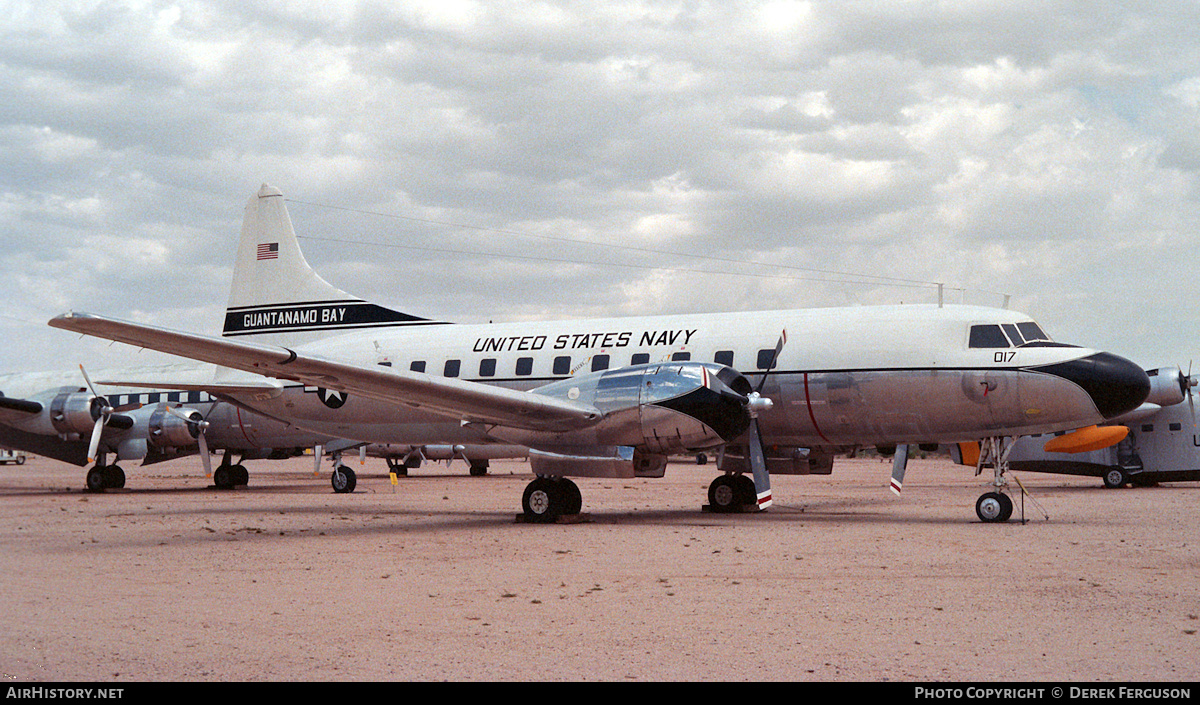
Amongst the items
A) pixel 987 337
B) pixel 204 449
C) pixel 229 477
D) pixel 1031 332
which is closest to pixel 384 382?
pixel 987 337

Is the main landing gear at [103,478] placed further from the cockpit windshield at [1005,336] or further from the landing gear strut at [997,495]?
the cockpit windshield at [1005,336]

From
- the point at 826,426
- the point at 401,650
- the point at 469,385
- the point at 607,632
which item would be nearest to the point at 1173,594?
the point at 607,632

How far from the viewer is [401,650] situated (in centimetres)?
654

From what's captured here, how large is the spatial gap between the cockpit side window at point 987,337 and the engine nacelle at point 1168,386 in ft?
40.8

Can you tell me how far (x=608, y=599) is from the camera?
28.3 feet

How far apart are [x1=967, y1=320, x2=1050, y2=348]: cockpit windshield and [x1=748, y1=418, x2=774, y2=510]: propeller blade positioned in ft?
11.3

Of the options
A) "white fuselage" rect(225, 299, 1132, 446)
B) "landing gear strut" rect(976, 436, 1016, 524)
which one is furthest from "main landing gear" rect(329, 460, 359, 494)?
"landing gear strut" rect(976, 436, 1016, 524)

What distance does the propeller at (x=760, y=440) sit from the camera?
1526 centimetres

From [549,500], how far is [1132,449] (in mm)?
18972

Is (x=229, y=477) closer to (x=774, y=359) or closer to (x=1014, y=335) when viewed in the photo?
(x=774, y=359)

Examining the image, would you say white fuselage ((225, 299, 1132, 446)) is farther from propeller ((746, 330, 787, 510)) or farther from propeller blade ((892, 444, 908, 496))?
propeller blade ((892, 444, 908, 496))

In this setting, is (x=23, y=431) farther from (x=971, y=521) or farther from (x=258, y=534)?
(x=971, y=521)

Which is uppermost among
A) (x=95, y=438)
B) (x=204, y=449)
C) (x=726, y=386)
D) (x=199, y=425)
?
(x=726, y=386)

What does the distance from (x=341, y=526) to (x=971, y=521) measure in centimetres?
965
